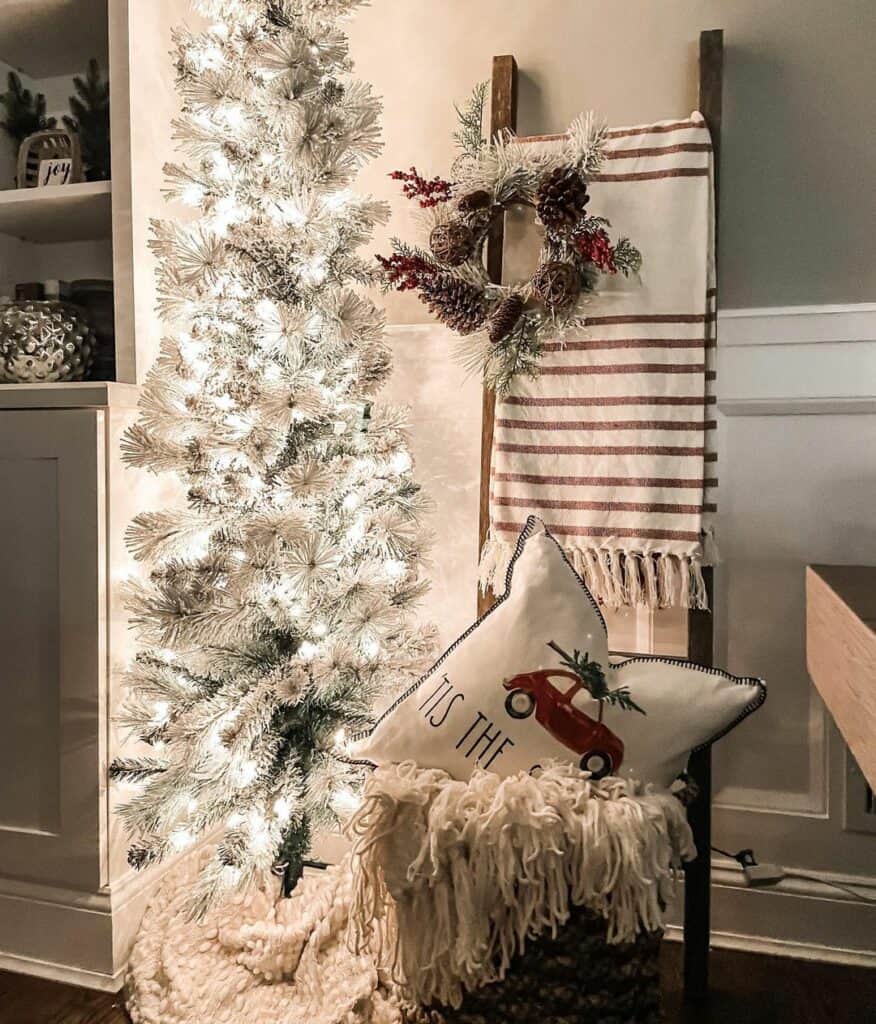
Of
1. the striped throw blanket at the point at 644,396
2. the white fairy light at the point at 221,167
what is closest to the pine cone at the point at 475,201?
the striped throw blanket at the point at 644,396

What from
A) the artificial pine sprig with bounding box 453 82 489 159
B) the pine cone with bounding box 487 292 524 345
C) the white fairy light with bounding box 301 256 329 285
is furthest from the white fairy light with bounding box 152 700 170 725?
the artificial pine sprig with bounding box 453 82 489 159

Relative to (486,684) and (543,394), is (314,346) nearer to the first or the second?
(543,394)

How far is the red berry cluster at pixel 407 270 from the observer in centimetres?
142

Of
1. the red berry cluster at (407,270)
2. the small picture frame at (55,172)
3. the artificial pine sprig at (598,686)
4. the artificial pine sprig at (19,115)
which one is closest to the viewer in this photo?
the artificial pine sprig at (598,686)

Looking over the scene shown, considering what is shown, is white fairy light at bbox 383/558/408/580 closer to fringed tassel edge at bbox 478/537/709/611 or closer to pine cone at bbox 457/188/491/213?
fringed tassel edge at bbox 478/537/709/611

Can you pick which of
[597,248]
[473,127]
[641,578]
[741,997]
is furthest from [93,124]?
[741,997]

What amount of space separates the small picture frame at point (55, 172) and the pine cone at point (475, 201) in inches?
29.7

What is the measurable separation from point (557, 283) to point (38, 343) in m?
0.90

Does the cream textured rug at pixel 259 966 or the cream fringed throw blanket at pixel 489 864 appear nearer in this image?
the cream fringed throw blanket at pixel 489 864

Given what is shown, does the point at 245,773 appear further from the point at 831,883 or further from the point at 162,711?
the point at 831,883

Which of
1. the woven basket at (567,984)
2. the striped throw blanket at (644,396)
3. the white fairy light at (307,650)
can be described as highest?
the striped throw blanket at (644,396)

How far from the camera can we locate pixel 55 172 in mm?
1552

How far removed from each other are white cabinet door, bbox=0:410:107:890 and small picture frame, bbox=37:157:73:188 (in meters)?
0.47

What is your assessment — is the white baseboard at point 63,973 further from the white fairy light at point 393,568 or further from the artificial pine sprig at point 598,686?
the artificial pine sprig at point 598,686
